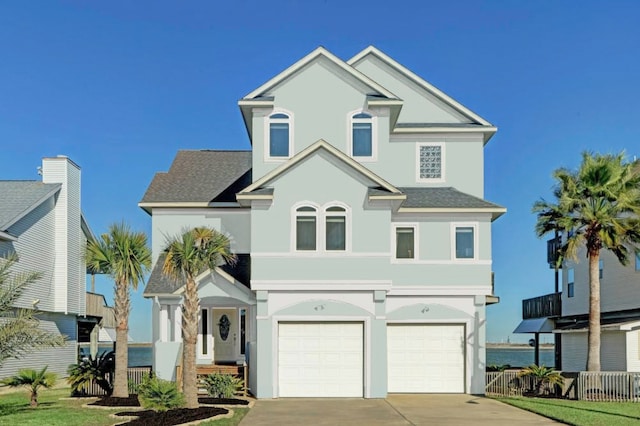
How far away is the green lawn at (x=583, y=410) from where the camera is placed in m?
19.2

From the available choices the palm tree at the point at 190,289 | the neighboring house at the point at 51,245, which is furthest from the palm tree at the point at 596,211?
the neighboring house at the point at 51,245

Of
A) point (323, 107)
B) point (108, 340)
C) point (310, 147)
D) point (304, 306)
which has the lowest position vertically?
point (108, 340)

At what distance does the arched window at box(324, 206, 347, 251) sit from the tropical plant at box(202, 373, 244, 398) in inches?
207

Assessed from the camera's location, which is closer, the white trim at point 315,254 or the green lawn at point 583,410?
the green lawn at point 583,410

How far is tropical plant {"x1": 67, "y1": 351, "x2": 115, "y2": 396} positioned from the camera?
2506 centimetres

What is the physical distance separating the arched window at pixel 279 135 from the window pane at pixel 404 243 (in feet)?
16.2

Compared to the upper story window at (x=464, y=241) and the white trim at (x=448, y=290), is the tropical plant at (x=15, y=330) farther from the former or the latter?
the upper story window at (x=464, y=241)

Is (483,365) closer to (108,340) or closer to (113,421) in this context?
(113,421)

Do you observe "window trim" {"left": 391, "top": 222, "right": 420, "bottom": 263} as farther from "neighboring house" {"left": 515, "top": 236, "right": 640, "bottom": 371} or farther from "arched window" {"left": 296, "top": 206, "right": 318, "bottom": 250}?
"neighboring house" {"left": 515, "top": 236, "right": 640, "bottom": 371}

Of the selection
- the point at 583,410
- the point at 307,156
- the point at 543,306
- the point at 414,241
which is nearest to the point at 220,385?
the point at 307,156

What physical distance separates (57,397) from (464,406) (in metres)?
13.2

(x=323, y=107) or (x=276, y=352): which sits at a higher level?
(x=323, y=107)

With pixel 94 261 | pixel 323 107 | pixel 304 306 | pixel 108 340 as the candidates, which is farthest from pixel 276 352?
pixel 108 340

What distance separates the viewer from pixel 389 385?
88.9ft
